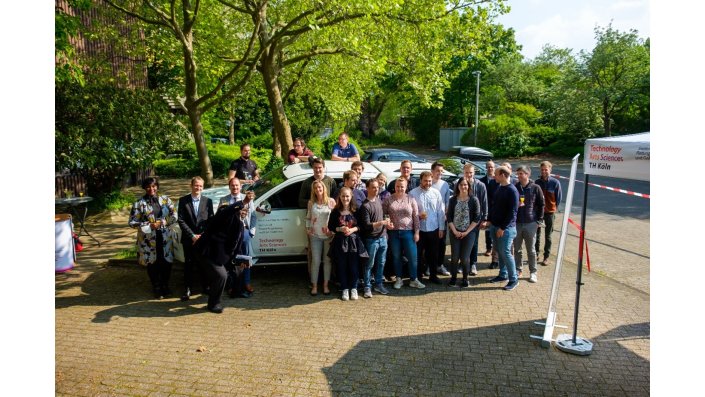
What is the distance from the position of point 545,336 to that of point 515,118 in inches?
1260

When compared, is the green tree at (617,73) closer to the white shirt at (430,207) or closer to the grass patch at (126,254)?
the white shirt at (430,207)

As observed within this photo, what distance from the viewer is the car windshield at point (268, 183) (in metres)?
7.69

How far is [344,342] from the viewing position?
554cm

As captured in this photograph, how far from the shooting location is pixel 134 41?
44.3 feet

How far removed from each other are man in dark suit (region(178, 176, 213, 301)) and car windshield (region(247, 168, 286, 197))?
98 centimetres

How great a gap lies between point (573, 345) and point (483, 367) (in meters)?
1.17

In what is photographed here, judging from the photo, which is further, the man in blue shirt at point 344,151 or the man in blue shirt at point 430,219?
the man in blue shirt at point 344,151

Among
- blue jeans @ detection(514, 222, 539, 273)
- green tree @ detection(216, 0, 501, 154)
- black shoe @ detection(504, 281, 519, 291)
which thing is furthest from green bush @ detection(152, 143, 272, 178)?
black shoe @ detection(504, 281, 519, 291)

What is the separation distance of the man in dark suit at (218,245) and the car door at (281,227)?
92 cm

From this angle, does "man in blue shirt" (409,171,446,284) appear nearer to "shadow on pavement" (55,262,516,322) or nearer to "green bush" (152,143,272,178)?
"shadow on pavement" (55,262,516,322)

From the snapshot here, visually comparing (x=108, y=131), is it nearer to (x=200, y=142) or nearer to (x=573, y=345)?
(x=200, y=142)

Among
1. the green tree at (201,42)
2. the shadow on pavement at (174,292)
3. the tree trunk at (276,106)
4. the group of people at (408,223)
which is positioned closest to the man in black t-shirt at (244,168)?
the green tree at (201,42)

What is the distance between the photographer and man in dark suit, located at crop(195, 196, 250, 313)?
6.43 metres

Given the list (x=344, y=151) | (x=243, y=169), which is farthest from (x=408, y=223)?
(x=243, y=169)
